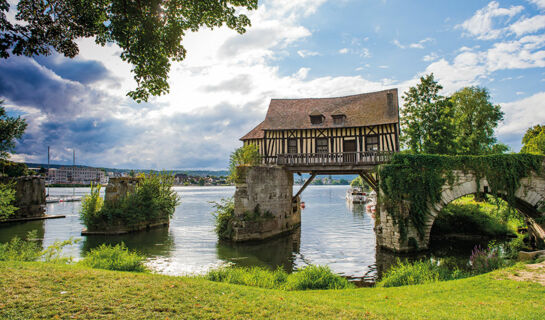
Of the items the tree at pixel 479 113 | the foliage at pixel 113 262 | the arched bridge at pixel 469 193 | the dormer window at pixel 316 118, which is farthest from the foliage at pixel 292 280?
the tree at pixel 479 113

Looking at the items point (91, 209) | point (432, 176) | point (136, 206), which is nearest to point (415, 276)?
point (432, 176)

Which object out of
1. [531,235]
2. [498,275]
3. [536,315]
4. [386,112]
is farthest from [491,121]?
[536,315]

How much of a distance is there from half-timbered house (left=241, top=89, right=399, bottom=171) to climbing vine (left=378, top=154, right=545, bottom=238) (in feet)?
15.6

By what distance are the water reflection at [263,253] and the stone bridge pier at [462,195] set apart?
5.27 meters

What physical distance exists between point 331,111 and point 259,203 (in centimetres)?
961

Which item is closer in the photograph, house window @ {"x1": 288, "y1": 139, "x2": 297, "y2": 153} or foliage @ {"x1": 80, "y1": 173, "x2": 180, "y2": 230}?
foliage @ {"x1": 80, "y1": 173, "x2": 180, "y2": 230}

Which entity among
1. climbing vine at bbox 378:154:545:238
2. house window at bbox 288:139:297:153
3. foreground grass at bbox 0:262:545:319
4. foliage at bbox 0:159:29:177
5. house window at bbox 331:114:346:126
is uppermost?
house window at bbox 331:114:346:126

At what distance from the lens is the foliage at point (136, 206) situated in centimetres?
2120

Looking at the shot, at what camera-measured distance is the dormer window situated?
72.4ft

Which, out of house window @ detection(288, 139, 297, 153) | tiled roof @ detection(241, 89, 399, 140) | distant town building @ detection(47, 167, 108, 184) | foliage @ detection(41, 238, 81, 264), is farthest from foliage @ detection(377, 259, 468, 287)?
distant town building @ detection(47, 167, 108, 184)

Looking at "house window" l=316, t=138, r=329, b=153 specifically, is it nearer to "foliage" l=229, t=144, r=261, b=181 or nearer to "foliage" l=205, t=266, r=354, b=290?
"foliage" l=229, t=144, r=261, b=181

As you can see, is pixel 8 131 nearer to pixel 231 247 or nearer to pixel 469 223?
pixel 231 247

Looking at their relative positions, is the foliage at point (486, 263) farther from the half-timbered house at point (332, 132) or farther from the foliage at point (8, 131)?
the foliage at point (8, 131)

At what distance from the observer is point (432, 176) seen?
45.6ft
